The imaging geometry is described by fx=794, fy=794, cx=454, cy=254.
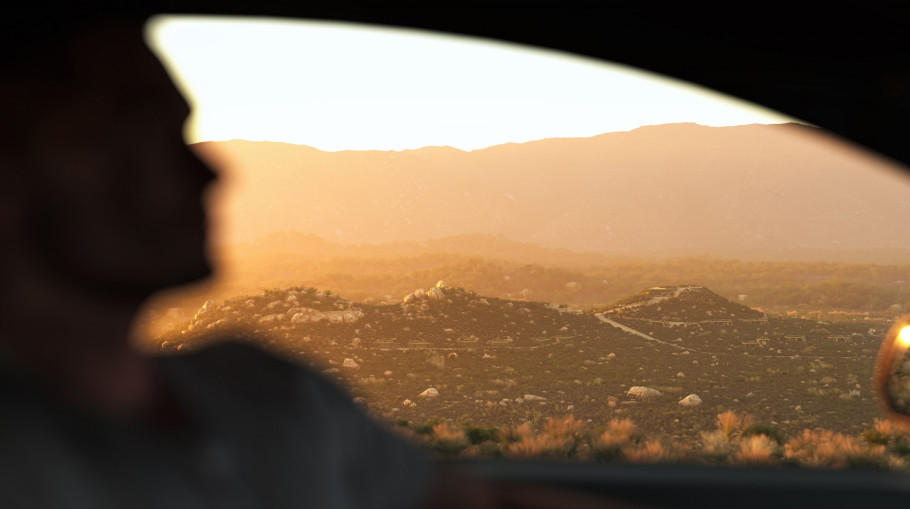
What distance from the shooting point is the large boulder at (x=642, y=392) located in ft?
38.1

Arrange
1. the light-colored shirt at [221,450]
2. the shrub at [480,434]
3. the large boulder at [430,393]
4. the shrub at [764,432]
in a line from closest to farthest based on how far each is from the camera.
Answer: the light-colored shirt at [221,450] → the shrub at [480,434] → the shrub at [764,432] → the large boulder at [430,393]

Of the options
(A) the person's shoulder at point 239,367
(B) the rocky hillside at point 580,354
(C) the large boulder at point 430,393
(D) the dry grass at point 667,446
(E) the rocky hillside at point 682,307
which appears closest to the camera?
(A) the person's shoulder at point 239,367

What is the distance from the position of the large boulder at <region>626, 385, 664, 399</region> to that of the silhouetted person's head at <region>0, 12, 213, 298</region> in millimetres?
10954

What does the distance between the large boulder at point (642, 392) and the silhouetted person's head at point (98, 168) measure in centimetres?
1095

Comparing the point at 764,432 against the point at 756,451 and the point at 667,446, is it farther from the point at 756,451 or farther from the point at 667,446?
the point at 667,446

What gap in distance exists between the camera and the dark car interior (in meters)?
1.47

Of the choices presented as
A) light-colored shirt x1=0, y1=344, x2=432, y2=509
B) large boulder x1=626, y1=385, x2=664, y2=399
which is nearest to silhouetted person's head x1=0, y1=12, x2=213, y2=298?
light-colored shirt x1=0, y1=344, x2=432, y2=509

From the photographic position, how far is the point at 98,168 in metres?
0.89

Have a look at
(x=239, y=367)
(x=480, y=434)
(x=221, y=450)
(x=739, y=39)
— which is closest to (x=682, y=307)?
(x=480, y=434)

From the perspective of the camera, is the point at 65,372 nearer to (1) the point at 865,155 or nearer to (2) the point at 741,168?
(1) the point at 865,155

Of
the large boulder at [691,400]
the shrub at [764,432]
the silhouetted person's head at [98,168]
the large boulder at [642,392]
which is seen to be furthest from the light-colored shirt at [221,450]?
the large boulder at [642,392]

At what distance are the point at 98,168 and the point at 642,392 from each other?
12.2 meters

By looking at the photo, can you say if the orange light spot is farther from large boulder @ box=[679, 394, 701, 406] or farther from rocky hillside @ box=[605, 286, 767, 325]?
rocky hillside @ box=[605, 286, 767, 325]

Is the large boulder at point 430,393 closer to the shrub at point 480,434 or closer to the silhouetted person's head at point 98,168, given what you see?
the shrub at point 480,434
